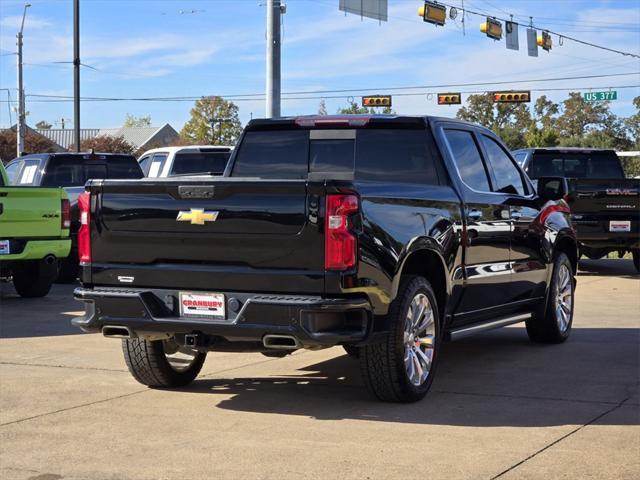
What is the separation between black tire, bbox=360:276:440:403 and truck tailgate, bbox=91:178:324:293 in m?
0.73

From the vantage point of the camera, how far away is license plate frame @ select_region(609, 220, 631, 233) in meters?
17.5

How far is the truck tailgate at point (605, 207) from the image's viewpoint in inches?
688

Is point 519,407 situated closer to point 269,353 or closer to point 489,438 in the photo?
point 489,438

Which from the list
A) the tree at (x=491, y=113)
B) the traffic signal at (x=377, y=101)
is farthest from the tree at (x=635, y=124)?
the traffic signal at (x=377, y=101)

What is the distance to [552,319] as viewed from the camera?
393 inches

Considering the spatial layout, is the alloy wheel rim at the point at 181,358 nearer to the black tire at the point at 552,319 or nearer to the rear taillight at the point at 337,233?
the rear taillight at the point at 337,233

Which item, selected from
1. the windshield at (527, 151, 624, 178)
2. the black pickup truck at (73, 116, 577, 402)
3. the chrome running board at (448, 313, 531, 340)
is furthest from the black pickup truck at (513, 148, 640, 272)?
the black pickup truck at (73, 116, 577, 402)

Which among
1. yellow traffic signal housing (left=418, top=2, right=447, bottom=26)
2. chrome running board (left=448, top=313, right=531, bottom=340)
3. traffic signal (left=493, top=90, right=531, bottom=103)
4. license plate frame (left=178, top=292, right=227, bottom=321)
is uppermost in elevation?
yellow traffic signal housing (left=418, top=2, right=447, bottom=26)

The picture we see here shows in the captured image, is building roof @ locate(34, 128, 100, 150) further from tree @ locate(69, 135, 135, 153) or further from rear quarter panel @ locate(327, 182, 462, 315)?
rear quarter panel @ locate(327, 182, 462, 315)

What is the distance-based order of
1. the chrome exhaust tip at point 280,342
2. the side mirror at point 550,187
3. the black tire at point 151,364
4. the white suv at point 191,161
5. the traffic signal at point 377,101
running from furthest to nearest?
the traffic signal at point 377,101 < the white suv at point 191,161 < the side mirror at point 550,187 < the black tire at point 151,364 < the chrome exhaust tip at point 280,342

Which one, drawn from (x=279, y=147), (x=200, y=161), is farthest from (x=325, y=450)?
(x=200, y=161)

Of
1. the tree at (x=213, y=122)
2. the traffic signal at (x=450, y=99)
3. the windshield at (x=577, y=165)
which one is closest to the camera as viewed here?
Answer: the windshield at (x=577, y=165)

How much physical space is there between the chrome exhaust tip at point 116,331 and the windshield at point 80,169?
10774 millimetres

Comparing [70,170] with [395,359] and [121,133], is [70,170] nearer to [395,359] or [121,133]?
[395,359]
